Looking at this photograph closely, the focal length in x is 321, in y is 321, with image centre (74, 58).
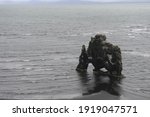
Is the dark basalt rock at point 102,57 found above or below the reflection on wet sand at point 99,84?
above

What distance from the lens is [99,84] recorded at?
6222cm

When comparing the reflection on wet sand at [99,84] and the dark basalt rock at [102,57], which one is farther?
the dark basalt rock at [102,57]

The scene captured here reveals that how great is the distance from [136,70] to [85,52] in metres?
12.4

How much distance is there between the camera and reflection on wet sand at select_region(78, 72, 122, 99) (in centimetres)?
5776

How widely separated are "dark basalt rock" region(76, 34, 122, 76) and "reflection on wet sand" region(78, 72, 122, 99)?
2031 mm

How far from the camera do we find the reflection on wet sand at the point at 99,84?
57.8m

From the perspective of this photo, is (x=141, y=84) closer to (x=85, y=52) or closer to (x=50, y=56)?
(x=85, y=52)

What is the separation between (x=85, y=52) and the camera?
72500mm

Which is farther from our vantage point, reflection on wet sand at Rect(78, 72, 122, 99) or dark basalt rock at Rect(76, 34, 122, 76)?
dark basalt rock at Rect(76, 34, 122, 76)

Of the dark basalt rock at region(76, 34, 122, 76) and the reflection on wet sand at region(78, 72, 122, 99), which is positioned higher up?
the dark basalt rock at region(76, 34, 122, 76)

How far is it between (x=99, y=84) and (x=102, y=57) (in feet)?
26.8

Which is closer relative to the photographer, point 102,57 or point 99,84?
A: point 99,84

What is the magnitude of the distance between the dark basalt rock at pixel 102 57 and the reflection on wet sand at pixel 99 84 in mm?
2031

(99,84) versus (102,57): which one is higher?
(102,57)
